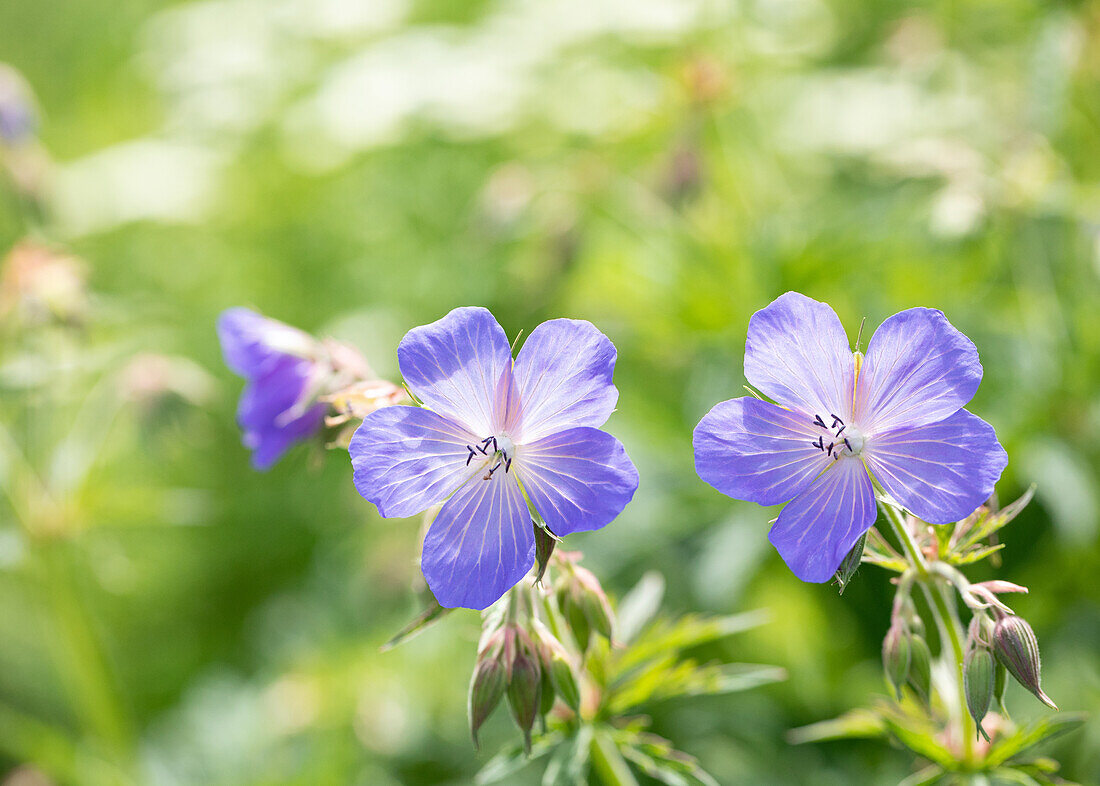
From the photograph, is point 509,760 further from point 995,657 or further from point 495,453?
point 995,657

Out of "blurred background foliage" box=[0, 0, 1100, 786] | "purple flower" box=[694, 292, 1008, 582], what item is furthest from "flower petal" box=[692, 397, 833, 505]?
"blurred background foliage" box=[0, 0, 1100, 786]

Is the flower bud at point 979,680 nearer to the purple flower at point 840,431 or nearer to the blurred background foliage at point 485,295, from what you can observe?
the purple flower at point 840,431

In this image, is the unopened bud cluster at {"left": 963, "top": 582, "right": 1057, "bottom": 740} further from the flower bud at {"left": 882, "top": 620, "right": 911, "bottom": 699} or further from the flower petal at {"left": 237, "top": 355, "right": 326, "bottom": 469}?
the flower petal at {"left": 237, "top": 355, "right": 326, "bottom": 469}

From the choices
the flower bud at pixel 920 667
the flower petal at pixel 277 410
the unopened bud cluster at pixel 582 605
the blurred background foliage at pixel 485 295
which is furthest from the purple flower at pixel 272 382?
the flower bud at pixel 920 667

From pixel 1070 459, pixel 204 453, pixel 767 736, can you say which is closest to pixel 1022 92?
pixel 1070 459

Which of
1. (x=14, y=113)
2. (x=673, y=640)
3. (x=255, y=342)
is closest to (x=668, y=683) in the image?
(x=673, y=640)
